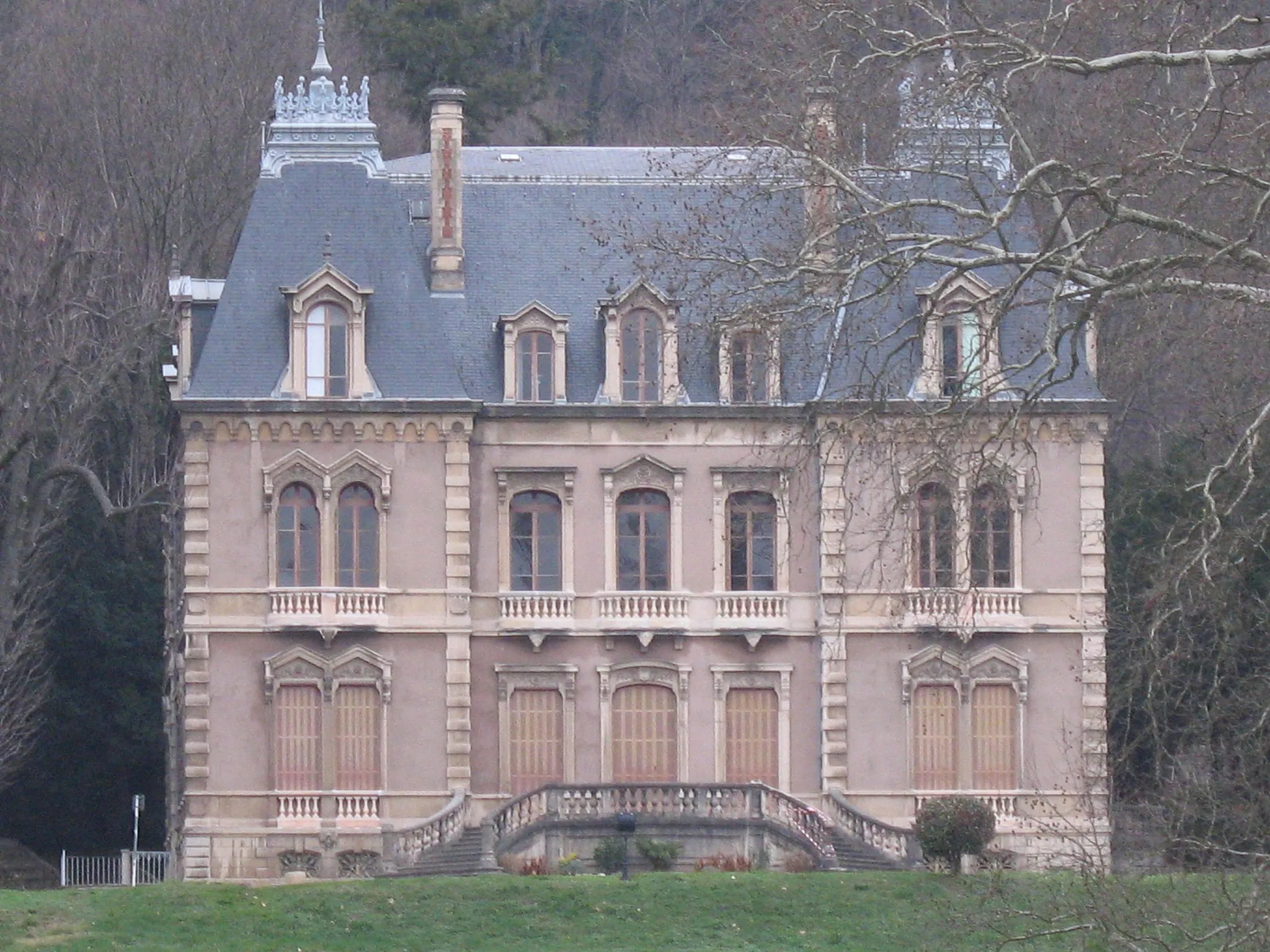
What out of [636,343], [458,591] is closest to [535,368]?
[636,343]

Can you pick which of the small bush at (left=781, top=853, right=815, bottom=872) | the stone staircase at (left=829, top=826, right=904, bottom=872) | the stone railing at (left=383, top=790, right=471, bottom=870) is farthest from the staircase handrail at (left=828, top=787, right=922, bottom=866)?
the stone railing at (left=383, top=790, right=471, bottom=870)

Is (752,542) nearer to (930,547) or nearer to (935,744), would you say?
(935,744)

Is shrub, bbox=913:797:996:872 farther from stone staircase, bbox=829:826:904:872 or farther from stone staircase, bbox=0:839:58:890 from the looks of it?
stone staircase, bbox=0:839:58:890

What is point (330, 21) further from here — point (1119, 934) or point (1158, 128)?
point (1119, 934)

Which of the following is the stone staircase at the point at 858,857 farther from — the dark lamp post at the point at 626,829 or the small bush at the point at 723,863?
the dark lamp post at the point at 626,829

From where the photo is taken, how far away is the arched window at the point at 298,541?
47.3 metres

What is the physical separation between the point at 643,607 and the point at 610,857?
4.79m

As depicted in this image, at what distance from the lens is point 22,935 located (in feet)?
123

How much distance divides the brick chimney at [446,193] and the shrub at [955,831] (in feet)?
41.5

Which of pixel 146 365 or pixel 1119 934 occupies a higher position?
pixel 146 365

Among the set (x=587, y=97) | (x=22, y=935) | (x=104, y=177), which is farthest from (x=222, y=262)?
(x=22, y=935)

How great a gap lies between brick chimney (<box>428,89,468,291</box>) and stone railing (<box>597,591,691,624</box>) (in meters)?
5.82

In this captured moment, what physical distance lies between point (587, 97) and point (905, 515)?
171 ft

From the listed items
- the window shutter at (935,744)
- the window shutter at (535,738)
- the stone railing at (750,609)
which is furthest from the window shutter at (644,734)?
the window shutter at (935,744)
